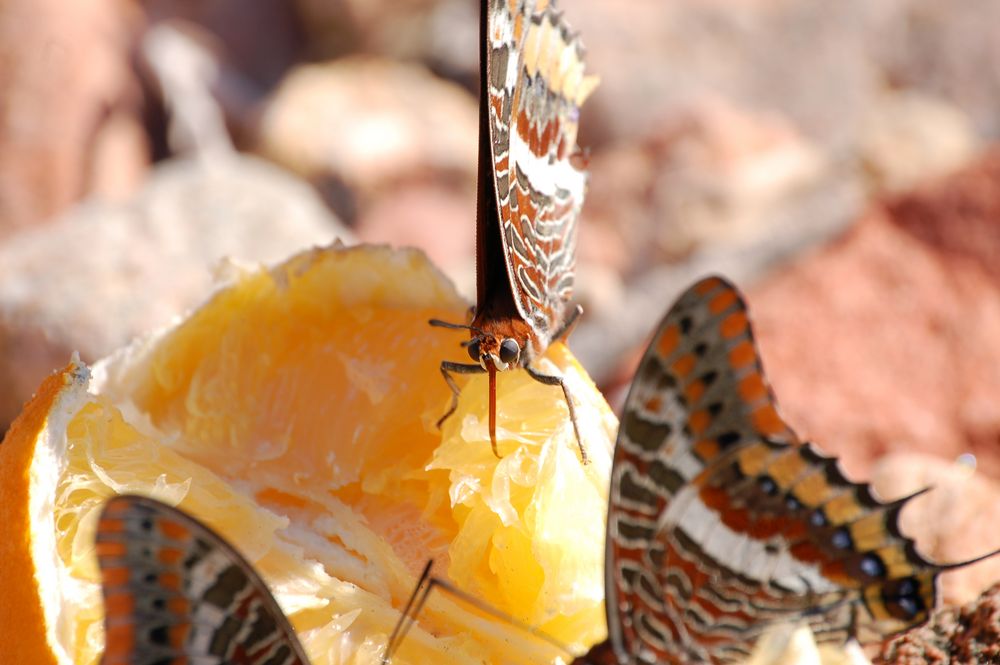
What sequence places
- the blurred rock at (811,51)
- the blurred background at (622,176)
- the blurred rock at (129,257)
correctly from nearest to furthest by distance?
the blurred background at (622,176), the blurred rock at (129,257), the blurred rock at (811,51)

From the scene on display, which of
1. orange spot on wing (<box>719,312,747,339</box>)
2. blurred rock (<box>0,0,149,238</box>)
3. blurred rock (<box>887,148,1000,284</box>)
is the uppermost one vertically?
blurred rock (<box>0,0,149,238</box>)

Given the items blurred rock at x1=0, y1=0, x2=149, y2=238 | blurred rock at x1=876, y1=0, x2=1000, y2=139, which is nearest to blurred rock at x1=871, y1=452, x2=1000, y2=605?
blurred rock at x1=0, y1=0, x2=149, y2=238

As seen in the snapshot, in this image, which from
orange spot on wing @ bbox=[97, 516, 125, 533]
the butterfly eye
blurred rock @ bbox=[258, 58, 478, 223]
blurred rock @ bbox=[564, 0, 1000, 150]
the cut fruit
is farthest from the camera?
blurred rock @ bbox=[564, 0, 1000, 150]

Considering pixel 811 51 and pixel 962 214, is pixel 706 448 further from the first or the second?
pixel 811 51

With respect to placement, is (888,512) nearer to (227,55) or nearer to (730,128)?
(730,128)

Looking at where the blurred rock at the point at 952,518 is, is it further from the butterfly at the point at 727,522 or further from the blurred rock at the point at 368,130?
the blurred rock at the point at 368,130

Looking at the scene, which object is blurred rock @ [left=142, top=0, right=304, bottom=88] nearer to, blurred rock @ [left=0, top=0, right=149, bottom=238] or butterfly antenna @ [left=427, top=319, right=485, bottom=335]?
blurred rock @ [left=0, top=0, right=149, bottom=238]

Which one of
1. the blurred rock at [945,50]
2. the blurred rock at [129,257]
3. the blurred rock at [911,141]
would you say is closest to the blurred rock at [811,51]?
the blurred rock at [945,50]
